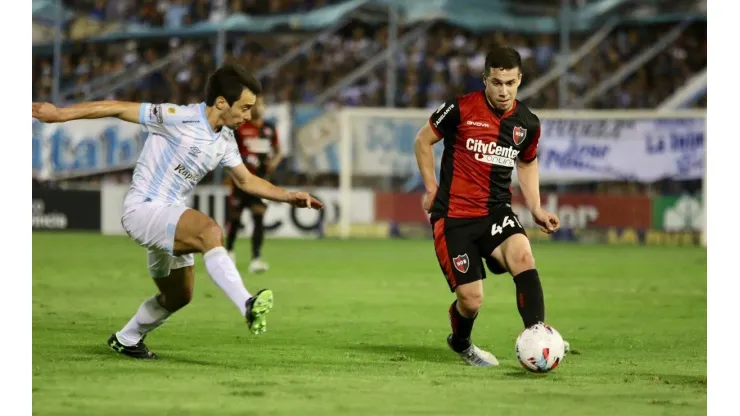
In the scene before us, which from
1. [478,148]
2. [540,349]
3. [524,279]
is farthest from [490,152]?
[540,349]

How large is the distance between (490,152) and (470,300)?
1000mm

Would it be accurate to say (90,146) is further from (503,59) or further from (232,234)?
(503,59)

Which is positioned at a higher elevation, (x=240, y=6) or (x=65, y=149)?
(x=240, y=6)

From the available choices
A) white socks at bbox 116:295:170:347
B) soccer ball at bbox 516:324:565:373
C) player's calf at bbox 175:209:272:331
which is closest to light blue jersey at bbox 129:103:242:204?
player's calf at bbox 175:209:272:331

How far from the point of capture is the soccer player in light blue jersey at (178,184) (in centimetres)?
790

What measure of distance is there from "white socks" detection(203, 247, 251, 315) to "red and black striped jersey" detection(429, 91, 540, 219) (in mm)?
1640

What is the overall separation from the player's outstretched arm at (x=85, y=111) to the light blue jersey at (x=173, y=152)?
156mm

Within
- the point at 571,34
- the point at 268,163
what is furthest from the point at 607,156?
the point at 268,163

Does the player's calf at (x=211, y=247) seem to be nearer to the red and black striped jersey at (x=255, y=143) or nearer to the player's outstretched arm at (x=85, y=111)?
the player's outstretched arm at (x=85, y=111)

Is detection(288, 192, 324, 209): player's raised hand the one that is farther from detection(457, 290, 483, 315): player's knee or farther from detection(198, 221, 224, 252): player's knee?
detection(457, 290, 483, 315): player's knee

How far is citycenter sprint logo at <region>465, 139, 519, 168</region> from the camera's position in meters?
8.55
